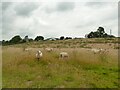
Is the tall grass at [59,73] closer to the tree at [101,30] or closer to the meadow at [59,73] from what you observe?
the meadow at [59,73]

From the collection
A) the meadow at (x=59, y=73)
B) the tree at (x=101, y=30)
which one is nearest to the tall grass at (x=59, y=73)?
the meadow at (x=59, y=73)

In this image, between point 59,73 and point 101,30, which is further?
point 101,30

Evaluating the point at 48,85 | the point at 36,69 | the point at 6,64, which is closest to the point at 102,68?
the point at 36,69

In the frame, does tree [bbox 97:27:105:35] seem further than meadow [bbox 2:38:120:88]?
Yes

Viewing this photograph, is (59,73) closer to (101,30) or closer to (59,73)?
(59,73)

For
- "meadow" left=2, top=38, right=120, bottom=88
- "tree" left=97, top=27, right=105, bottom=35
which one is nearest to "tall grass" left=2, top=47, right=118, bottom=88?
"meadow" left=2, top=38, right=120, bottom=88

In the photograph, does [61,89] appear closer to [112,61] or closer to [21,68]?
[21,68]

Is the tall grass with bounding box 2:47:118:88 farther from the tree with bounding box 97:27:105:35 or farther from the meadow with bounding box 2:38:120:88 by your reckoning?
the tree with bounding box 97:27:105:35

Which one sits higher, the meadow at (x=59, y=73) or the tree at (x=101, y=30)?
the tree at (x=101, y=30)

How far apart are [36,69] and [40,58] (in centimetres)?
248

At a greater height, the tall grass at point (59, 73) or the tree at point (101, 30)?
the tree at point (101, 30)

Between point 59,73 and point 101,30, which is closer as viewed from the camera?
point 59,73

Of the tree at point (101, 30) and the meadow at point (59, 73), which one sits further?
the tree at point (101, 30)

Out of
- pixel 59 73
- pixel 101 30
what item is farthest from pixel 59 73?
pixel 101 30
